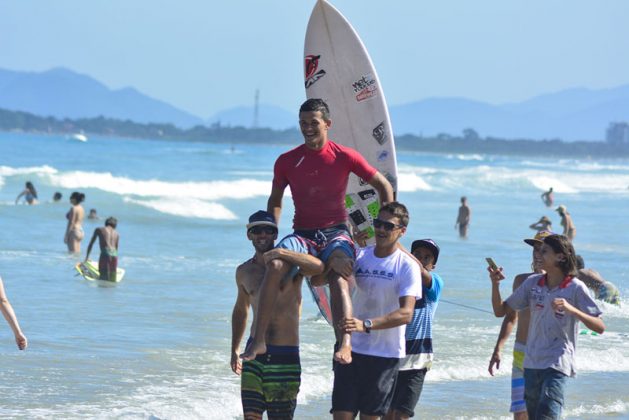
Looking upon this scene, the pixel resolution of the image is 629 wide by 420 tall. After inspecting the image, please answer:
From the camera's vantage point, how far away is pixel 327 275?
5340 millimetres

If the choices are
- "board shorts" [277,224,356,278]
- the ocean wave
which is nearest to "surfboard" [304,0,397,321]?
"board shorts" [277,224,356,278]

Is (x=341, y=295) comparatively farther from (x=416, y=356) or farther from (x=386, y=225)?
(x=416, y=356)


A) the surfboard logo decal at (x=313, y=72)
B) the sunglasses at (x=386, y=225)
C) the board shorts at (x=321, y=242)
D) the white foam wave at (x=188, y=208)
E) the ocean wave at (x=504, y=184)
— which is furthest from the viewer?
the ocean wave at (x=504, y=184)

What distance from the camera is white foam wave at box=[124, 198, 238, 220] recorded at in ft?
113

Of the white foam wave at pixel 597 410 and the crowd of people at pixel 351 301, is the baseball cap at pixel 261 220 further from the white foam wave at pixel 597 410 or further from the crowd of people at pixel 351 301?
the white foam wave at pixel 597 410

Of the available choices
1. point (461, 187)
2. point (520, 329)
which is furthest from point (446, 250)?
point (461, 187)

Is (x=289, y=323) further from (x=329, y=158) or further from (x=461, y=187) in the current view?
(x=461, y=187)

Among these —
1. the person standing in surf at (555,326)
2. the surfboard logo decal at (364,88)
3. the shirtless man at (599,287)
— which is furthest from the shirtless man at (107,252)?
the person standing in surf at (555,326)

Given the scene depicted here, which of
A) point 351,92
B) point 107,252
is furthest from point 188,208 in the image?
point 351,92

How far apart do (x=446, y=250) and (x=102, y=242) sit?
8.96 meters

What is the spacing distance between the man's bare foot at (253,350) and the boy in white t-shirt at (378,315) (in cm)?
38

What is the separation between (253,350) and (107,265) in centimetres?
1073

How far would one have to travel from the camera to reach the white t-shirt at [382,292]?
5.24 metres

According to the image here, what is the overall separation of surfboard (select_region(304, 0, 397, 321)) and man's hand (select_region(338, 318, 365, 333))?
3856mm
